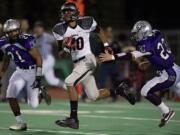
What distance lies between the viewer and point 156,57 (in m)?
10.4

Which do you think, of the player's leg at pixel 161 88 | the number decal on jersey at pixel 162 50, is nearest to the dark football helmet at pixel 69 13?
the number decal on jersey at pixel 162 50

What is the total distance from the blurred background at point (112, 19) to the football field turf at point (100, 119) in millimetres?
1680

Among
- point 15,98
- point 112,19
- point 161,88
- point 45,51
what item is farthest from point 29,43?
point 112,19

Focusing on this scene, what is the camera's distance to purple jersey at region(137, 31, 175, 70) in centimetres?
1039

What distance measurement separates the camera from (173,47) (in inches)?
806

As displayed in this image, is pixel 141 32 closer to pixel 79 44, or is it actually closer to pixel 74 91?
pixel 79 44

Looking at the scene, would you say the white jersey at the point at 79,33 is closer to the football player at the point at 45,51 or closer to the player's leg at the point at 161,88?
the player's leg at the point at 161,88

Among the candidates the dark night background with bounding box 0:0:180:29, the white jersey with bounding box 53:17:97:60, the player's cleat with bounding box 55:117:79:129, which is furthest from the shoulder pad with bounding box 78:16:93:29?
the dark night background with bounding box 0:0:180:29

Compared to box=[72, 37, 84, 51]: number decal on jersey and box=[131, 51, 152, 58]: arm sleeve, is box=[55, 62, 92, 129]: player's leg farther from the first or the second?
box=[131, 51, 152, 58]: arm sleeve

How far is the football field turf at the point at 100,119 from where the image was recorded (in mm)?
10625

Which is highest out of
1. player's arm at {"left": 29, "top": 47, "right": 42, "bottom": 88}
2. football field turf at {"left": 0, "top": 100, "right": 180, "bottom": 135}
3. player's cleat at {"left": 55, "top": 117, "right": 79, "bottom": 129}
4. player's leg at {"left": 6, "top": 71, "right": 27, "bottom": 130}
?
player's arm at {"left": 29, "top": 47, "right": 42, "bottom": 88}

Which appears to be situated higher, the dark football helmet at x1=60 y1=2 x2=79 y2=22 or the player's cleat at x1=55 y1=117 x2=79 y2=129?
the dark football helmet at x1=60 y1=2 x2=79 y2=22

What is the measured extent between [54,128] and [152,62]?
1.80 meters

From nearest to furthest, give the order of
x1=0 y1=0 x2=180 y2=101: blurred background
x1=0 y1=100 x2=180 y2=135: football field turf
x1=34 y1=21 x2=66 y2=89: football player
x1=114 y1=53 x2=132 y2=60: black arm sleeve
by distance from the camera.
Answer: x1=114 y1=53 x2=132 y2=60: black arm sleeve → x1=0 y1=100 x2=180 y2=135: football field turf → x1=34 y1=21 x2=66 y2=89: football player → x1=0 y1=0 x2=180 y2=101: blurred background
